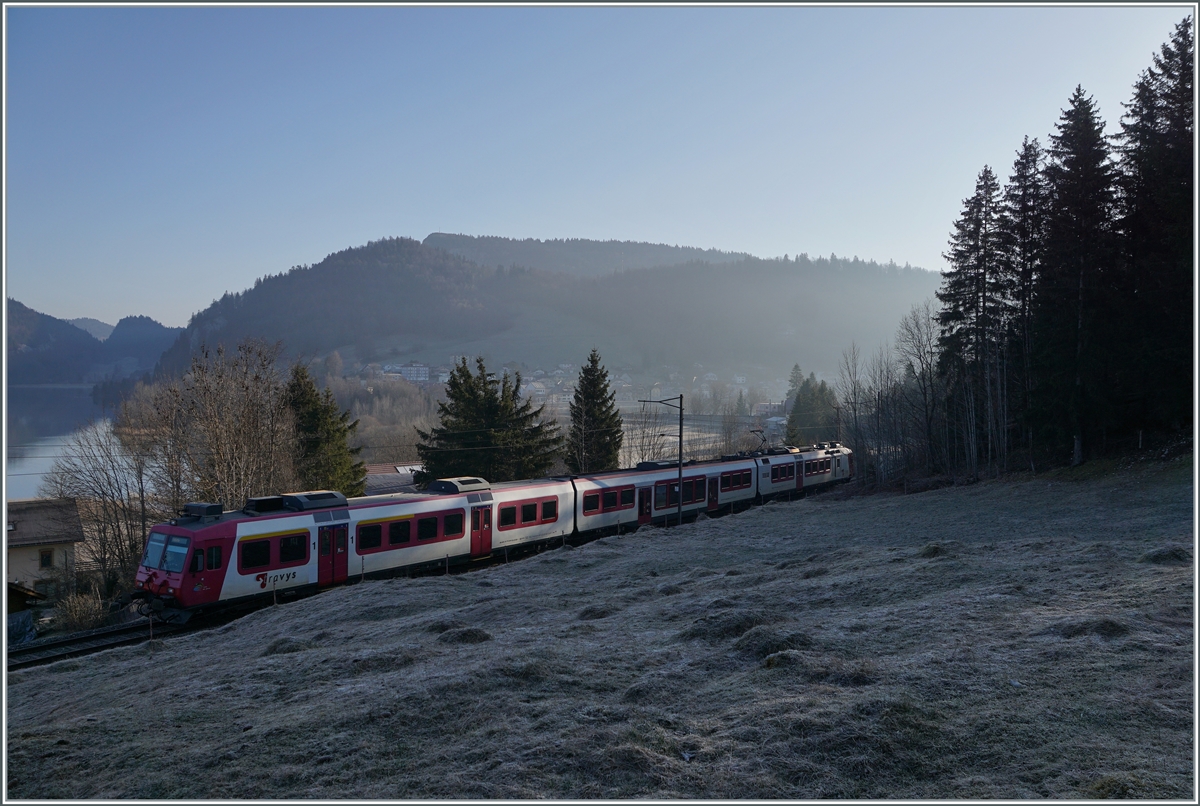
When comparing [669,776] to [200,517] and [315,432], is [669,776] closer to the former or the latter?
[200,517]

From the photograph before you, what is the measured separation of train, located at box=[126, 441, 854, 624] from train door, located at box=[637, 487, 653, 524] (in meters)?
0.04

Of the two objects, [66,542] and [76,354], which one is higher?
[76,354]

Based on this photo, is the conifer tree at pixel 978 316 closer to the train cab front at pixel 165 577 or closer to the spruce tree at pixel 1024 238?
the spruce tree at pixel 1024 238

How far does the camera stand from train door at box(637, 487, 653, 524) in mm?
28609

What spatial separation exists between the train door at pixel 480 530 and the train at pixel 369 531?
0.04 m

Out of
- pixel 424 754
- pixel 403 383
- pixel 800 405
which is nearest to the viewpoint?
pixel 424 754

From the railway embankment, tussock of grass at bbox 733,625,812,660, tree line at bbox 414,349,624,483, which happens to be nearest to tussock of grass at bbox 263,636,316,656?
the railway embankment

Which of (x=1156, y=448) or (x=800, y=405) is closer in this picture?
(x=1156, y=448)

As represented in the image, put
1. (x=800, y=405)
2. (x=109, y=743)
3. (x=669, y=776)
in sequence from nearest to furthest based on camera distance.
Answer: (x=669, y=776) → (x=109, y=743) → (x=800, y=405)

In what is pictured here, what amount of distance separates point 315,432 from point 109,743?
33791 mm

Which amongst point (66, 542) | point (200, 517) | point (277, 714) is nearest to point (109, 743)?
point (277, 714)

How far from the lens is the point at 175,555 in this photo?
51.5 feet

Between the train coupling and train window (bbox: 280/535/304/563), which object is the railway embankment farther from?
train window (bbox: 280/535/304/563)

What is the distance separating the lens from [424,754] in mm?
6320
